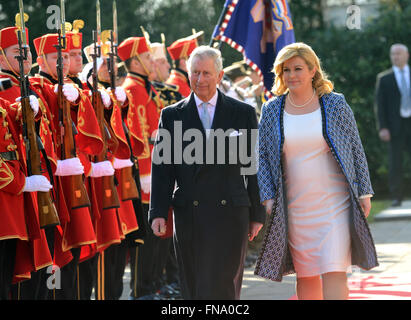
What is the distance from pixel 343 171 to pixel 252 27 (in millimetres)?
3877

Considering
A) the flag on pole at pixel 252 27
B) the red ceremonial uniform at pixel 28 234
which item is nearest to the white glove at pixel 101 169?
the red ceremonial uniform at pixel 28 234

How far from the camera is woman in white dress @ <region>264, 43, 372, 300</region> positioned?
6.23 m

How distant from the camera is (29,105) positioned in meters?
6.39

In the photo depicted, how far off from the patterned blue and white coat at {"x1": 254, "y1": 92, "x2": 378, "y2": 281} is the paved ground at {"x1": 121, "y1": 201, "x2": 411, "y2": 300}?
1.58 meters

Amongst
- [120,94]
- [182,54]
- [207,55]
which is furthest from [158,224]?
[182,54]

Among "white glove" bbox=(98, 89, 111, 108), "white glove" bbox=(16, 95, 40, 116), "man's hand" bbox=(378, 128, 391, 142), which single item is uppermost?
"white glove" bbox=(98, 89, 111, 108)

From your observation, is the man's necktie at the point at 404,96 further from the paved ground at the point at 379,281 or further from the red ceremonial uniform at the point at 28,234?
the red ceremonial uniform at the point at 28,234

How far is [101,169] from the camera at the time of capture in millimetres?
7430

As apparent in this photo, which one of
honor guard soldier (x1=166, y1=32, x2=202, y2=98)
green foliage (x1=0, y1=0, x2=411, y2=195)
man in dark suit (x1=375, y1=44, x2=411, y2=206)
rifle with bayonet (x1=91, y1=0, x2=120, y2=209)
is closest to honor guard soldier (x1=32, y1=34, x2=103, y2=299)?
rifle with bayonet (x1=91, y1=0, x2=120, y2=209)

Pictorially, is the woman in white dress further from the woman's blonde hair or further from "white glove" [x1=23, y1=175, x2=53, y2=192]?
"white glove" [x1=23, y1=175, x2=53, y2=192]

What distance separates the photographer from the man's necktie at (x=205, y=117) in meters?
6.21

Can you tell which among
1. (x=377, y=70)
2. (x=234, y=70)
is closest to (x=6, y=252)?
(x=234, y=70)
